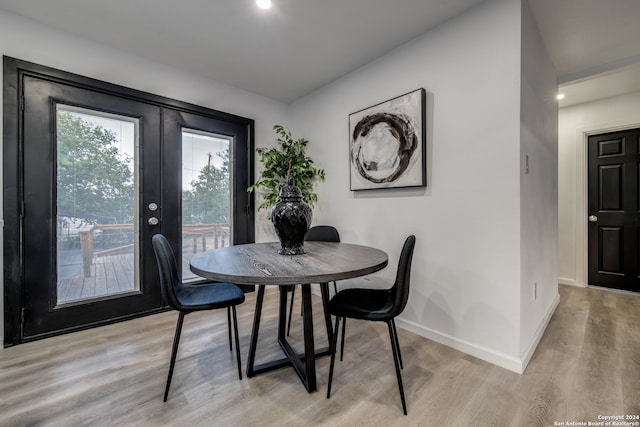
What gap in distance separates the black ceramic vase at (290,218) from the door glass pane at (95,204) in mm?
1711

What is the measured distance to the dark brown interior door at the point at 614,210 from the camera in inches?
124

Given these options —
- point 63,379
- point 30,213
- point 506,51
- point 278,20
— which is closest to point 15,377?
point 63,379

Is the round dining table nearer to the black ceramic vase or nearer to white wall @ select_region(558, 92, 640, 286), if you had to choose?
the black ceramic vase

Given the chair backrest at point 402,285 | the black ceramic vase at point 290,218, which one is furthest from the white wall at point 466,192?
the black ceramic vase at point 290,218

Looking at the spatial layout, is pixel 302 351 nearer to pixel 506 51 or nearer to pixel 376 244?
pixel 376 244

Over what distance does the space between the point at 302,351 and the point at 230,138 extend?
7.92 feet

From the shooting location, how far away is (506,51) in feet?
5.60

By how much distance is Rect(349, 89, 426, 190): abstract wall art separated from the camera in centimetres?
212

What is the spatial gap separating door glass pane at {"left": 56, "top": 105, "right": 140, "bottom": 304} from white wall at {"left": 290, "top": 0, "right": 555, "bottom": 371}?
2321 millimetres

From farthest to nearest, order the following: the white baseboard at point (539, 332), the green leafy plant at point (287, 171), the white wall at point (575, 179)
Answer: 1. the white wall at point (575, 179)
2. the green leafy plant at point (287, 171)
3. the white baseboard at point (539, 332)

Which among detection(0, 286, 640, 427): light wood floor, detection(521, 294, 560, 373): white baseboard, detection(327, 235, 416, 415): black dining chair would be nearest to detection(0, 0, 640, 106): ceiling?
detection(327, 235, 416, 415): black dining chair

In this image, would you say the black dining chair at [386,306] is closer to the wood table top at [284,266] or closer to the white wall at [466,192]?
the wood table top at [284,266]

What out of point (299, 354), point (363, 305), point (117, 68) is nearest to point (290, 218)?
point (363, 305)

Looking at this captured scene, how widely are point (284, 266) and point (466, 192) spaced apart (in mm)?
1420
